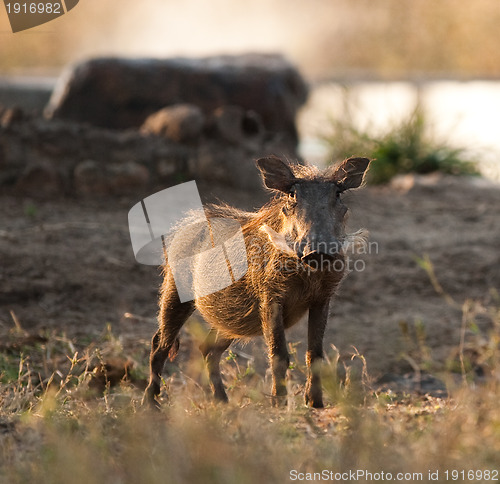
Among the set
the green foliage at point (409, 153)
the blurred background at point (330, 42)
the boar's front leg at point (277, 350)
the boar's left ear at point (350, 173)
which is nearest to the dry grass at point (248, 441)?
the boar's front leg at point (277, 350)

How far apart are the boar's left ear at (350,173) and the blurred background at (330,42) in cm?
777

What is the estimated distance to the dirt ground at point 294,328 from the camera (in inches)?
204

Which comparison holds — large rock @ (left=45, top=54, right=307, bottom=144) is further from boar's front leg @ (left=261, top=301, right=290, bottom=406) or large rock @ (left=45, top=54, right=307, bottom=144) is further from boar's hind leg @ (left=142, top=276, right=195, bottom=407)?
boar's front leg @ (left=261, top=301, right=290, bottom=406)

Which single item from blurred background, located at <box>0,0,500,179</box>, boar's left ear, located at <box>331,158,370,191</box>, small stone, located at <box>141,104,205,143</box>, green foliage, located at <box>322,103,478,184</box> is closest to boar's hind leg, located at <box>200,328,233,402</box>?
boar's left ear, located at <box>331,158,370,191</box>

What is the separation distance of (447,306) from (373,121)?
16.2 ft

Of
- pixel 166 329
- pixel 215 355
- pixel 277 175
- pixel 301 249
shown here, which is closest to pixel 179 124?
pixel 215 355

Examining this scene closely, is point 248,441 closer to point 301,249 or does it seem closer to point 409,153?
point 301,249

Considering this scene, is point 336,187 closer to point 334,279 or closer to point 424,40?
point 334,279

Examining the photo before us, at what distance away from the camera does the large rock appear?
9.14m

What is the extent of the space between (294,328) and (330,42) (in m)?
17.7

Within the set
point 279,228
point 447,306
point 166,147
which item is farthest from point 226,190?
point 279,228

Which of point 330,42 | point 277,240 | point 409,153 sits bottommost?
point 330,42

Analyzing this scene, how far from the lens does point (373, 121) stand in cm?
1034

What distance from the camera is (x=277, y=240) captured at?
3.37 meters
